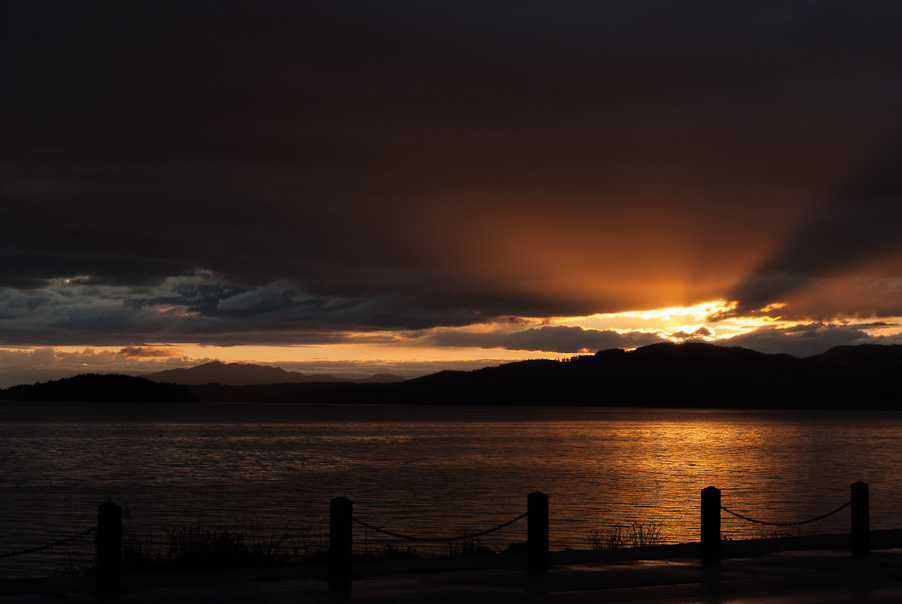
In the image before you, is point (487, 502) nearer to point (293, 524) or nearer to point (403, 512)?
point (403, 512)

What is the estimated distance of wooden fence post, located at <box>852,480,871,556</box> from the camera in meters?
18.2

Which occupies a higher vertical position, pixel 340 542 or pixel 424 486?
pixel 340 542

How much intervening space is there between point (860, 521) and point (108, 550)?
1430 cm

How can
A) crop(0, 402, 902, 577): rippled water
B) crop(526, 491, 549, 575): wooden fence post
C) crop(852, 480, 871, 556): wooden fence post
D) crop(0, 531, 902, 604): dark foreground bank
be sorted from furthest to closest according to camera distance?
crop(0, 402, 902, 577): rippled water → crop(852, 480, 871, 556): wooden fence post → crop(526, 491, 549, 575): wooden fence post → crop(0, 531, 902, 604): dark foreground bank

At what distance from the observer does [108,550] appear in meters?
13.0

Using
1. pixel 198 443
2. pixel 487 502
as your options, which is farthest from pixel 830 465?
pixel 198 443

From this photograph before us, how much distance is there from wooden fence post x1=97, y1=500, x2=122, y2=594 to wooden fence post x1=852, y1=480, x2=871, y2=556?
13931mm

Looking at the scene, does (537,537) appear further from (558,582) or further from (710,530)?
(710,530)

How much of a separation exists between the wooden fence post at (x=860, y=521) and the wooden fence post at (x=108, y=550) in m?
13.9

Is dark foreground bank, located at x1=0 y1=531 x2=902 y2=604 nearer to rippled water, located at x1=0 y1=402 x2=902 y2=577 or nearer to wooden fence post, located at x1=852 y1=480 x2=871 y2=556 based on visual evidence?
wooden fence post, located at x1=852 y1=480 x2=871 y2=556

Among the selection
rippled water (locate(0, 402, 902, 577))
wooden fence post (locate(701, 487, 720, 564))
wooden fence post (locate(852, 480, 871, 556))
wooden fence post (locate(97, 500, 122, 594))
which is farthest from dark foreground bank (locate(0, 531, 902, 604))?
rippled water (locate(0, 402, 902, 577))

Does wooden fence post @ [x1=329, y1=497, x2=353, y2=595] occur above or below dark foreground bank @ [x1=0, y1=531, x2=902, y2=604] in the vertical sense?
above

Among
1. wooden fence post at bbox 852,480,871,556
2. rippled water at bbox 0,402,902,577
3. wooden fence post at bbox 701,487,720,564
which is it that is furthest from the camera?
rippled water at bbox 0,402,902,577

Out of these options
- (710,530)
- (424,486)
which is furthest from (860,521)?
(424,486)
